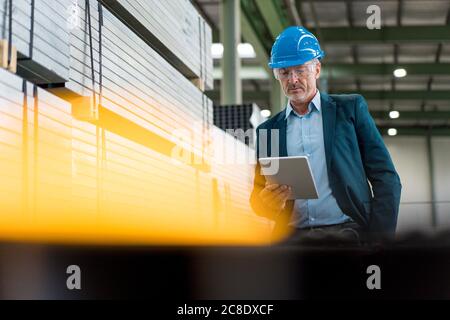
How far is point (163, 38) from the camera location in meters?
2.66

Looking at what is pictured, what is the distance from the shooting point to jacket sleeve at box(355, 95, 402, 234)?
1670 mm

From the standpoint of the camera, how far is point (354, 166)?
5.61 feet

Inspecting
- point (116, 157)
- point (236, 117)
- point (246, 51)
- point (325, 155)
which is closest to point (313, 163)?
point (325, 155)

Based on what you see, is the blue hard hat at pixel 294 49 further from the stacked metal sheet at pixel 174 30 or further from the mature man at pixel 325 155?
the stacked metal sheet at pixel 174 30

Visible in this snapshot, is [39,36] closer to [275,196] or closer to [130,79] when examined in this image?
[130,79]

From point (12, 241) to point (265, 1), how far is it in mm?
6061

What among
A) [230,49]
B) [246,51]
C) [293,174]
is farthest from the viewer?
[246,51]

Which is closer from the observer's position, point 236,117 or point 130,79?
point 130,79

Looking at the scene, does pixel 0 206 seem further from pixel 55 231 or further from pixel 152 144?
pixel 152 144

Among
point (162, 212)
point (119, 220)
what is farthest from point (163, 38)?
point (119, 220)

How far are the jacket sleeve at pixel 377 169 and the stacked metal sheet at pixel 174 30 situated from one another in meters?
1.02

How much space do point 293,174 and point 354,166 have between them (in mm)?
242

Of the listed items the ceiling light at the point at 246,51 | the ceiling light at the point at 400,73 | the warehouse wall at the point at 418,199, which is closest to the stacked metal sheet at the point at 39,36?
the warehouse wall at the point at 418,199
